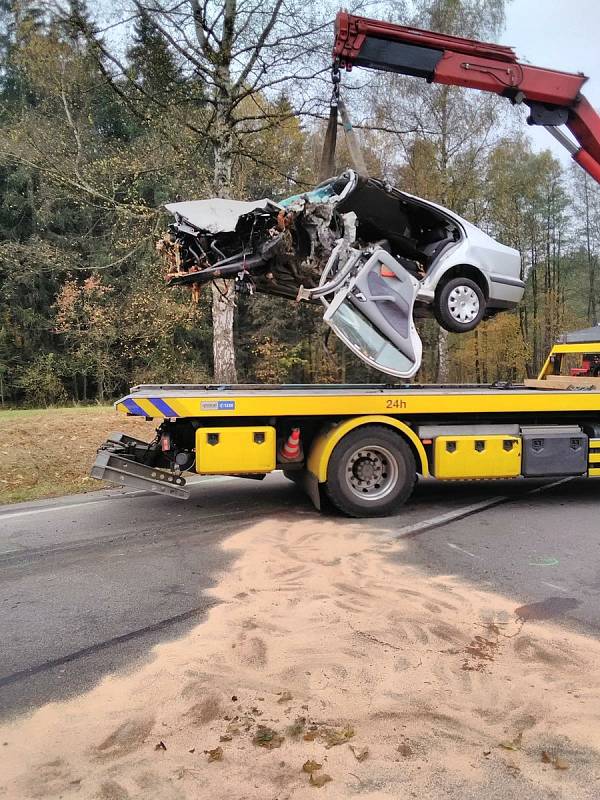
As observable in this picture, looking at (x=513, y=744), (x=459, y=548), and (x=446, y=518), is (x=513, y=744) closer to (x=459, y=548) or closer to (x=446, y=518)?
(x=459, y=548)

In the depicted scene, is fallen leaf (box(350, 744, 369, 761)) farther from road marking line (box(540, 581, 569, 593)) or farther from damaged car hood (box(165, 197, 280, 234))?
damaged car hood (box(165, 197, 280, 234))

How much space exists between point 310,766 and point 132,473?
4.15 metres

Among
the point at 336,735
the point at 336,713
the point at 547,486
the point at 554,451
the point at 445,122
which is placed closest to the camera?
the point at 336,735

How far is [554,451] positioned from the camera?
702cm

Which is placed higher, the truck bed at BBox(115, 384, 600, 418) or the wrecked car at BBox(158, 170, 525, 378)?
the wrecked car at BBox(158, 170, 525, 378)

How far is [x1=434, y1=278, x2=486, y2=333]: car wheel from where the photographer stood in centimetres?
768

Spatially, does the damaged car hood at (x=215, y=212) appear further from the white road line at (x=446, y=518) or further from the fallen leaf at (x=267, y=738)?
the fallen leaf at (x=267, y=738)

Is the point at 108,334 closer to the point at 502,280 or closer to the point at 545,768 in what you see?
the point at 502,280

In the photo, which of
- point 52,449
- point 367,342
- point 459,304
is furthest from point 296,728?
point 52,449

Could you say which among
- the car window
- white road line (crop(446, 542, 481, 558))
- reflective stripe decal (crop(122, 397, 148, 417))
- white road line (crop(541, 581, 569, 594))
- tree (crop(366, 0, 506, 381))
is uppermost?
tree (crop(366, 0, 506, 381))

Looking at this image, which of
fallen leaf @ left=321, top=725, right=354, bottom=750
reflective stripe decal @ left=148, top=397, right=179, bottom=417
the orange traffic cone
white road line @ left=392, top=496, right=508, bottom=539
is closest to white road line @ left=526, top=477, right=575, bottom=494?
white road line @ left=392, top=496, right=508, bottom=539

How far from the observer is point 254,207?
262 inches

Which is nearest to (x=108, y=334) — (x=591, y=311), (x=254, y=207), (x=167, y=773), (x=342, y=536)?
(x=254, y=207)

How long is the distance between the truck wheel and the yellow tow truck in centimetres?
1
